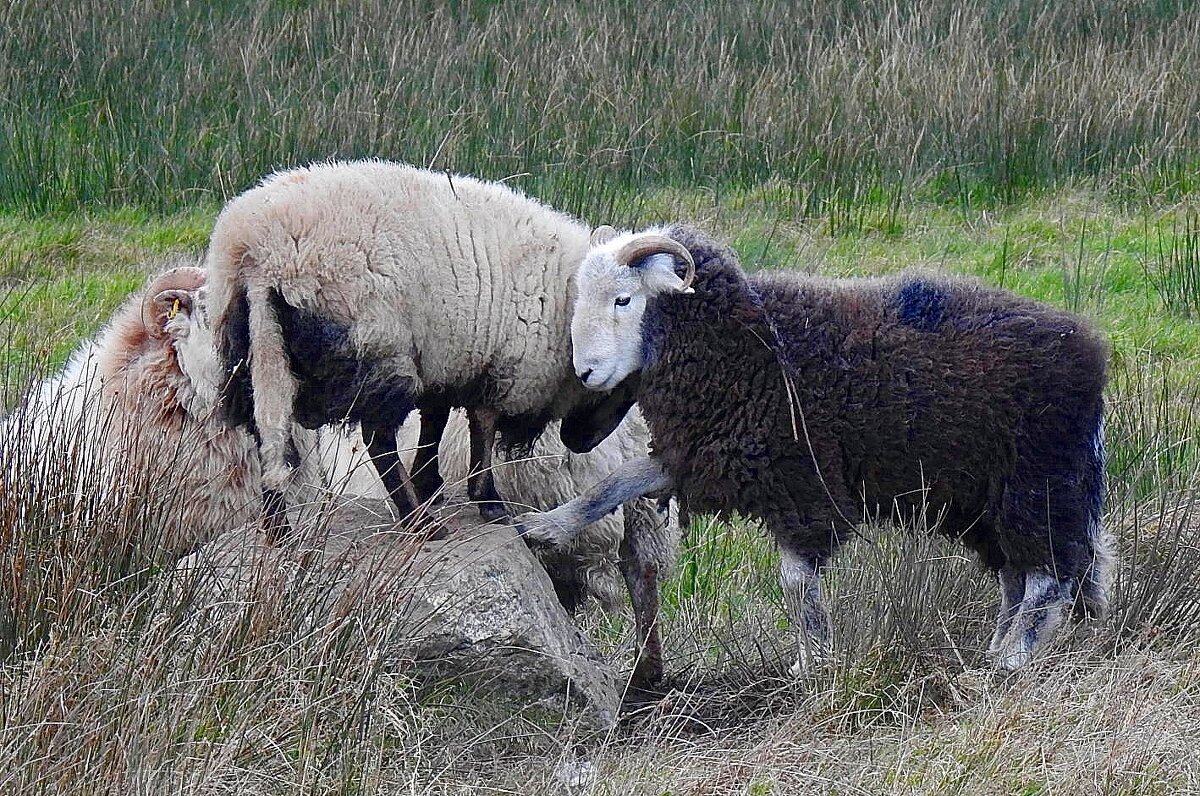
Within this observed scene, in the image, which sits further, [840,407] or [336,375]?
[840,407]

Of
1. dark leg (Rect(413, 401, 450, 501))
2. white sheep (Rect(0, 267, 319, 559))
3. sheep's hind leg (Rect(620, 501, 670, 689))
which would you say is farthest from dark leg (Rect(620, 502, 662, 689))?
white sheep (Rect(0, 267, 319, 559))

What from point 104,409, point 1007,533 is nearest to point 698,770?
point 1007,533

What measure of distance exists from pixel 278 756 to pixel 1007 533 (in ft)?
7.68

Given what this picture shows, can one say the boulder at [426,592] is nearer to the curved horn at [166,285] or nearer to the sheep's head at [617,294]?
the sheep's head at [617,294]

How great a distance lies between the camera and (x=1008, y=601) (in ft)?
16.9

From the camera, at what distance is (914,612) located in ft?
16.0

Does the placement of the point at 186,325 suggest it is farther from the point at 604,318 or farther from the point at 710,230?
the point at 710,230

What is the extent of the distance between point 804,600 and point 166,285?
8.62 feet

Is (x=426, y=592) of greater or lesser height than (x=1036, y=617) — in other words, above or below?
above

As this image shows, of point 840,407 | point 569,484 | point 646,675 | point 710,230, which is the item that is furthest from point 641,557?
point 710,230

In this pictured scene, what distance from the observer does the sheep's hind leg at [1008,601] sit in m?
5.10

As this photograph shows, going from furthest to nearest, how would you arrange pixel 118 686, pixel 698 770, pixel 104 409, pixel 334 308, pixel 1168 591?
pixel 104 409, pixel 1168 591, pixel 334 308, pixel 698 770, pixel 118 686

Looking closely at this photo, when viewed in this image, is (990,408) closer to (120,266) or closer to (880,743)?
(880,743)

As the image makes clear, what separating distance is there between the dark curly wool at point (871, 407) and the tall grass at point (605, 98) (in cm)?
495
